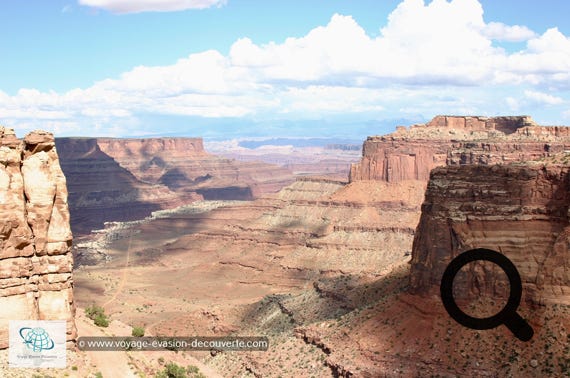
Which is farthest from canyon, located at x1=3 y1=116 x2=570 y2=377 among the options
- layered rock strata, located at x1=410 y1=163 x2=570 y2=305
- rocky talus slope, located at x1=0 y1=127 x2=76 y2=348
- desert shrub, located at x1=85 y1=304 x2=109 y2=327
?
rocky talus slope, located at x1=0 y1=127 x2=76 y2=348

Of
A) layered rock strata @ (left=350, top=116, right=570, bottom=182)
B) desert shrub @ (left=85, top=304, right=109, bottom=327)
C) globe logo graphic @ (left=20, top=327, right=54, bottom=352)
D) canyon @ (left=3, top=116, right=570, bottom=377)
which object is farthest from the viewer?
layered rock strata @ (left=350, top=116, right=570, bottom=182)

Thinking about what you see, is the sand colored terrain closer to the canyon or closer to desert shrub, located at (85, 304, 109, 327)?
the canyon

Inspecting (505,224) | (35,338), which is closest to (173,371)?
(35,338)

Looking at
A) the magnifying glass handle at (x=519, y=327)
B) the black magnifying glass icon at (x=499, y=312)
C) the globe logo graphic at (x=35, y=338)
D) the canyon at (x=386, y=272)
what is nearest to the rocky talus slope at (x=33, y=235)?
the globe logo graphic at (x=35, y=338)

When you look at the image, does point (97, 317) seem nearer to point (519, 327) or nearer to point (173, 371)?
point (173, 371)

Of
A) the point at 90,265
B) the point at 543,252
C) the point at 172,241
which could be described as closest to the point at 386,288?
the point at 543,252
